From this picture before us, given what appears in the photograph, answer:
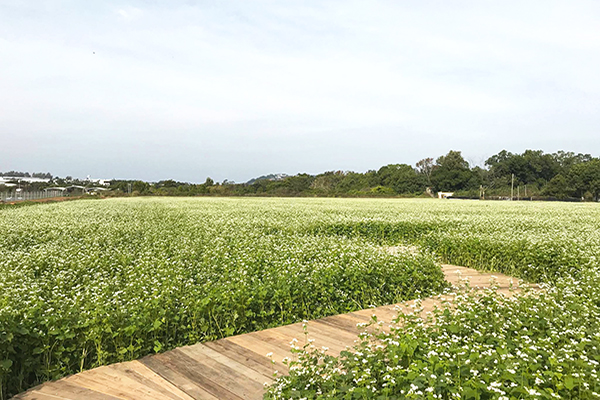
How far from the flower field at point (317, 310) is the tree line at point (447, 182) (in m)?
59.6

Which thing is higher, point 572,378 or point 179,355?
point 572,378

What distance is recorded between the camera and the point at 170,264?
8.18 metres

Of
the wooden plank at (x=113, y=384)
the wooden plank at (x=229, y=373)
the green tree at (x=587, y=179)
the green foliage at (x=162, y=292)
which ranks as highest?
the green tree at (x=587, y=179)

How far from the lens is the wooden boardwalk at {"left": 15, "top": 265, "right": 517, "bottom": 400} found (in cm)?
353

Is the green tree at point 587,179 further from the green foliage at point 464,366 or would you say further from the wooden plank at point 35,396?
the wooden plank at point 35,396

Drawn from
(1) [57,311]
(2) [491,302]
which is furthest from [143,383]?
(2) [491,302]

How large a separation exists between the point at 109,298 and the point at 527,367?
5.38 m

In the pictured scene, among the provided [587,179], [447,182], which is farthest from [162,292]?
[447,182]

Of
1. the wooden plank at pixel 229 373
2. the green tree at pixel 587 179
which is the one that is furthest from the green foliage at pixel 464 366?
the green tree at pixel 587 179

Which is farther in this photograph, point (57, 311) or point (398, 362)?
point (57, 311)

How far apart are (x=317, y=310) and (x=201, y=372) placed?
99.3 inches

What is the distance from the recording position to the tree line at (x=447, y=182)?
2744 inches

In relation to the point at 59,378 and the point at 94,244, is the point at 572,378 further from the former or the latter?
the point at 94,244

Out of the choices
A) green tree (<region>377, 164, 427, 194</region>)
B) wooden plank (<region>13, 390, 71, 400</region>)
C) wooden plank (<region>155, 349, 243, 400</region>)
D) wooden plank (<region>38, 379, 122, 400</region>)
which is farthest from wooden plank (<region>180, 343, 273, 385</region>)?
green tree (<region>377, 164, 427, 194</region>)
